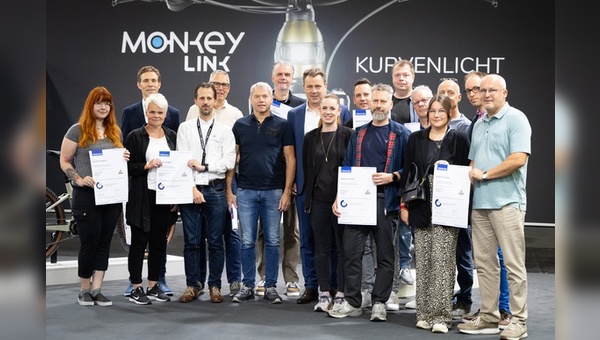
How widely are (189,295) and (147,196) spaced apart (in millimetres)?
816

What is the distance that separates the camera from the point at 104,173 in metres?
4.66

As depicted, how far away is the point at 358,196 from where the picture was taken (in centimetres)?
435

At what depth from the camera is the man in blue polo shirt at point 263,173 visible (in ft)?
16.2

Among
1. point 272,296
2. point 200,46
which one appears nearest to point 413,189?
point 272,296

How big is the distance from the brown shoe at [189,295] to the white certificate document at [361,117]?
1737 mm

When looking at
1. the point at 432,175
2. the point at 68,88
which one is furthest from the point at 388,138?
the point at 68,88

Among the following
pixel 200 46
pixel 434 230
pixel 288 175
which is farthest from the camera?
pixel 200 46

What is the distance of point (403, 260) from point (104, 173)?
7.69 feet

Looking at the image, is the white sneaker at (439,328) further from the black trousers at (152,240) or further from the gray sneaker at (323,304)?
the black trousers at (152,240)

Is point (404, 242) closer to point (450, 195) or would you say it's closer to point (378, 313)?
point (378, 313)

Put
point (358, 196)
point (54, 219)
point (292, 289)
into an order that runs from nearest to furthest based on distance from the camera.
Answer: point (358, 196)
point (292, 289)
point (54, 219)

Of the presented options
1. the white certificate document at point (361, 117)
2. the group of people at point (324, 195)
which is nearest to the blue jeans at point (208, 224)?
the group of people at point (324, 195)

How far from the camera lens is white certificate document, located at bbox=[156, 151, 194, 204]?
15.7ft

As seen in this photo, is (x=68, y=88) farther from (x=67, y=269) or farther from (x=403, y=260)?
(x=403, y=260)
